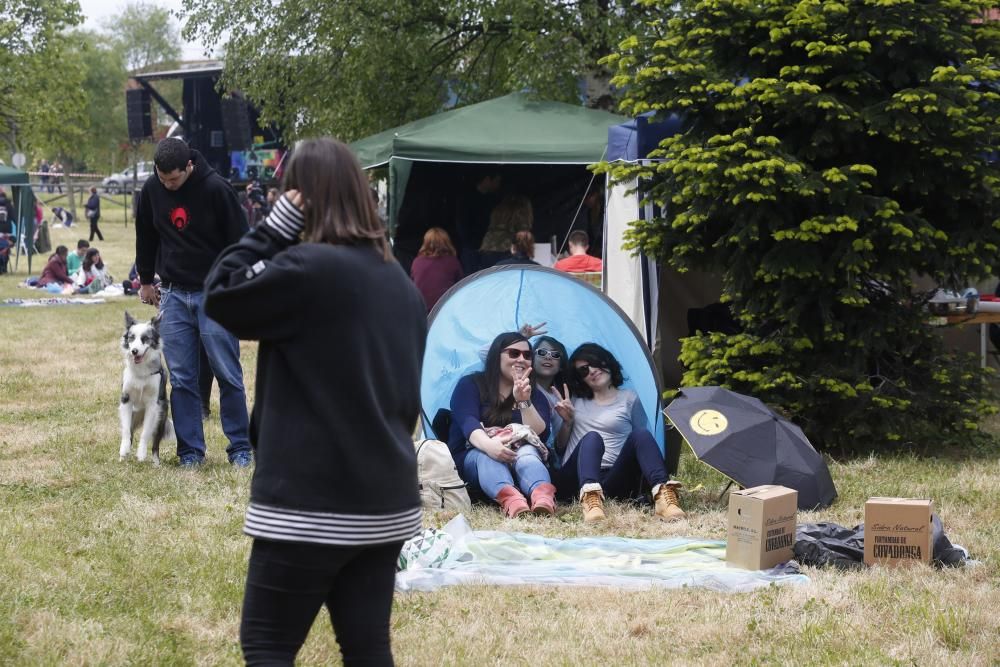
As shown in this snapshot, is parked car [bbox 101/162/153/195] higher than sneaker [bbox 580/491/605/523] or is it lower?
lower

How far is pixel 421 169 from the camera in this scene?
14.8 metres

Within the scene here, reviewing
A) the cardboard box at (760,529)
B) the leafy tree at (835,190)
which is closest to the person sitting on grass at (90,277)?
the leafy tree at (835,190)

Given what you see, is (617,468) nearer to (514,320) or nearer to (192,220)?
(514,320)

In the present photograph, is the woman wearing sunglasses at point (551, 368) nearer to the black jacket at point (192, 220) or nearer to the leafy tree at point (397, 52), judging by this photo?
the black jacket at point (192, 220)

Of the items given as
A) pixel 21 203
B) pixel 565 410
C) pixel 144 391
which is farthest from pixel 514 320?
pixel 21 203

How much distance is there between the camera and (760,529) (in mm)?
5191

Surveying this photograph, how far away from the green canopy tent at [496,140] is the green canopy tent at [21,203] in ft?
46.8

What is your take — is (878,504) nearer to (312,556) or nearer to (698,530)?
(698,530)

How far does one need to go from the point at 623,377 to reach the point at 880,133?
2.29 metres

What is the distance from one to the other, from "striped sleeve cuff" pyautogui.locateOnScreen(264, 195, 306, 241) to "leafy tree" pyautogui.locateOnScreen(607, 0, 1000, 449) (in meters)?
5.05

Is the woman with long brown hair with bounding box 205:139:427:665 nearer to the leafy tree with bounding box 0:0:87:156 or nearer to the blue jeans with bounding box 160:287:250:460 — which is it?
the blue jeans with bounding box 160:287:250:460

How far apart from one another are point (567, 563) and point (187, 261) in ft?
9.88

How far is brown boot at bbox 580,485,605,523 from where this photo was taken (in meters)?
6.18

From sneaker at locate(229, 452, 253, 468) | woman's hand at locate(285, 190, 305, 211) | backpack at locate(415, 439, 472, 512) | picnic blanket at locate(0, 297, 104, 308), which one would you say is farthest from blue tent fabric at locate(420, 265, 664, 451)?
picnic blanket at locate(0, 297, 104, 308)
